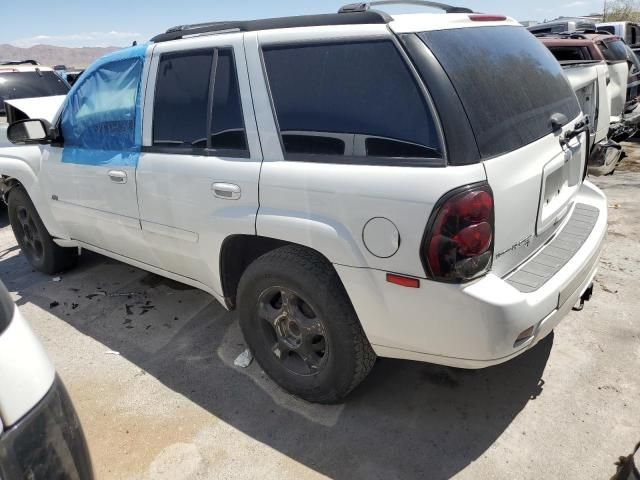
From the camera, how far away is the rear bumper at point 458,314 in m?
2.07

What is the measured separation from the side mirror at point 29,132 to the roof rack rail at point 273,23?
1279 mm

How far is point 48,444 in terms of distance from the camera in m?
1.28

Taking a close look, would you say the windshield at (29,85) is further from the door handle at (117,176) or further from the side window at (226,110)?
the side window at (226,110)

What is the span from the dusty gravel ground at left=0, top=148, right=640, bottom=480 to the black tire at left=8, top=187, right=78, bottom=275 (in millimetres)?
1086

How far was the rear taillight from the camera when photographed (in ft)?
6.55

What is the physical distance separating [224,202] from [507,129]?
1.48 meters

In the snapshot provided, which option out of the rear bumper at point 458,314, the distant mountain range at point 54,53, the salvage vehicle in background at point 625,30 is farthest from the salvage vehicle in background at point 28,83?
the distant mountain range at point 54,53

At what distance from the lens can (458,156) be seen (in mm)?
2041

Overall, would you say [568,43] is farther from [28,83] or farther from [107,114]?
[28,83]

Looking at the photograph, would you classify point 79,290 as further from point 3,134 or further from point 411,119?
point 411,119

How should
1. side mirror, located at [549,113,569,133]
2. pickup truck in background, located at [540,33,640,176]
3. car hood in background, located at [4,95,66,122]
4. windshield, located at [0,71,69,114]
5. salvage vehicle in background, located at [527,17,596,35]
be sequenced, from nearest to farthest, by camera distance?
side mirror, located at [549,113,569,133]
car hood in background, located at [4,95,66,122]
pickup truck in background, located at [540,33,640,176]
windshield, located at [0,71,69,114]
salvage vehicle in background, located at [527,17,596,35]

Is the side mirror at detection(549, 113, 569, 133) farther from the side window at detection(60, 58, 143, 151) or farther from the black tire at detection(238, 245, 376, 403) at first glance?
the side window at detection(60, 58, 143, 151)

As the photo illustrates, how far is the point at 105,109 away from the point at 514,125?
2.73 meters

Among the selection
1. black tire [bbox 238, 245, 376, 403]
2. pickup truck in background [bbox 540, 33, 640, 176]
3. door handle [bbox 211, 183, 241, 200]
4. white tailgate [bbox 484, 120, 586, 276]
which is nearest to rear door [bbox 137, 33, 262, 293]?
door handle [bbox 211, 183, 241, 200]
